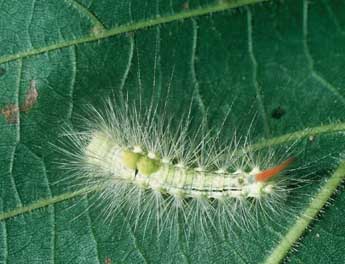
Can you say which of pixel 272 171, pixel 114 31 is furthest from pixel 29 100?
pixel 272 171

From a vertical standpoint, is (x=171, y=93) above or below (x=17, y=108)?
below

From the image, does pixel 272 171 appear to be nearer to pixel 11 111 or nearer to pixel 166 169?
pixel 166 169

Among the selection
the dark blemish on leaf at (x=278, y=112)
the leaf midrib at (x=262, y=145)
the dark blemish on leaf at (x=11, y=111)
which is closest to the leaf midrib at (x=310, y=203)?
the leaf midrib at (x=262, y=145)

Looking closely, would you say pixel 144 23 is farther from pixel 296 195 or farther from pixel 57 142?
pixel 296 195

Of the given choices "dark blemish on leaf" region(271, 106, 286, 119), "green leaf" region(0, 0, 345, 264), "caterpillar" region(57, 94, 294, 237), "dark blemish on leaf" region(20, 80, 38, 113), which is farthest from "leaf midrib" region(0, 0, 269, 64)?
"dark blemish on leaf" region(271, 106, 286, 119)

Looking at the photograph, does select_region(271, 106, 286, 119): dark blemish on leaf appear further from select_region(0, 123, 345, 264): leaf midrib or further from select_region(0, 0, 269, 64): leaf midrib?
select_region(0, 0, 269, 64): leaf midrib

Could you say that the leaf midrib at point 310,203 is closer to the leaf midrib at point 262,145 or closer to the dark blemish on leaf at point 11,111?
the leaf midrib at point 262,145
